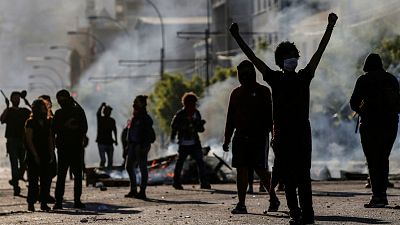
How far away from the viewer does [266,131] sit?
1524 centimetres

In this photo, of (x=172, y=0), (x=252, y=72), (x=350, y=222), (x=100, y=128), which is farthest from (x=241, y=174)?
(x=172, y=0)

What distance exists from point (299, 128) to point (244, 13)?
3717 inches

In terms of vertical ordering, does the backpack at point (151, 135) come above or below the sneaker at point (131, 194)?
above

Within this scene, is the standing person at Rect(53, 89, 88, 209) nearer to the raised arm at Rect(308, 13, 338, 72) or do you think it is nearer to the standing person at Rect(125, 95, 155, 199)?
the standing person at Rect(125, 95, 155, 199)

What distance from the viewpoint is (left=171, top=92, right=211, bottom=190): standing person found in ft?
76.7

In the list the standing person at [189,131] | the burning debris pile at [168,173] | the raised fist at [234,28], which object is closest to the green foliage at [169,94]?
the burning debris pile at [168,173]

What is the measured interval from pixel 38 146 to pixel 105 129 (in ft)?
41.6

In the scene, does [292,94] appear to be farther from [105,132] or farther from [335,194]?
[105,132]

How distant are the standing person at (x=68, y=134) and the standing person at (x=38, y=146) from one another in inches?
6.9

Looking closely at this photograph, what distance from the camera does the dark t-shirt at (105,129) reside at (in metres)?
30.9

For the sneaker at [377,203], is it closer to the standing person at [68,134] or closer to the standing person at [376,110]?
the standing person at [376,110]

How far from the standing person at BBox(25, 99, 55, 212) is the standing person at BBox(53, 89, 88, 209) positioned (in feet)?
0.57

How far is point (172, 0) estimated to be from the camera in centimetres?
16950

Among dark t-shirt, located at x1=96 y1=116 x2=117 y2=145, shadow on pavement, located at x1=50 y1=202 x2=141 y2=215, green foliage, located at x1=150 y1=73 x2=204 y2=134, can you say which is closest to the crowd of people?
shadow on pavement, located at x1=50 y1=202 x2=141 y2=215
